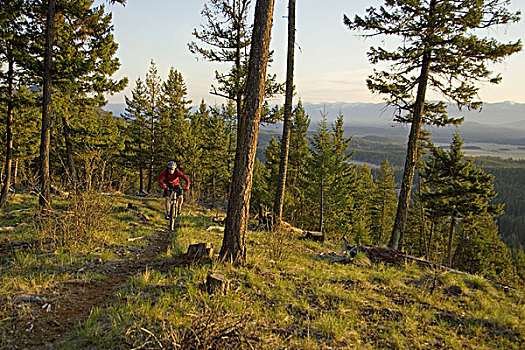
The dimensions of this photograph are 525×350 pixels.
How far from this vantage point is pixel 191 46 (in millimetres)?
14789

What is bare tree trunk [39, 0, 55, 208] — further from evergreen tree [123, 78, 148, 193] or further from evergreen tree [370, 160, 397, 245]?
evergreen tree [370, 160, 397, 245]

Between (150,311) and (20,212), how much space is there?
11.3 meters

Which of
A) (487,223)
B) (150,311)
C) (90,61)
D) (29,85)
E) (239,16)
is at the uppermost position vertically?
(239,16)

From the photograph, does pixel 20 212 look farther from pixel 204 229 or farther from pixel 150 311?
pixel 150 311

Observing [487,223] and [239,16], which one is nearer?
[239,16]

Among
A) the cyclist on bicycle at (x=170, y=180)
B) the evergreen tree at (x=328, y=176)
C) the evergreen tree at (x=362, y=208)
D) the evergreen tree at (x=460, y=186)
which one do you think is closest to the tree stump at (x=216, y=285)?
the cyclist on bicycle at (x=170, y=180)

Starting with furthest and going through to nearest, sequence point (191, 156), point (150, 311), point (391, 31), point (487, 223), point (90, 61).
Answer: point (487, 223) < point (191, 156) < point (90, 61) < point (391, 31) < point (150, 311)

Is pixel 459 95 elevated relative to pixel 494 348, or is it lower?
elevated

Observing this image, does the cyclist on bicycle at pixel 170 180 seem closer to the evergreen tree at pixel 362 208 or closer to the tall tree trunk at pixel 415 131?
the tall tree trunk at pixel 415 131

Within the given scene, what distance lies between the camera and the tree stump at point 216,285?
15.4 ft

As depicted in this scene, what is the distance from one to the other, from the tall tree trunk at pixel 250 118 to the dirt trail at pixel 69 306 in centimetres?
230

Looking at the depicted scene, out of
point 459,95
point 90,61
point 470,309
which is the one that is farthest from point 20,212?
point 459,95

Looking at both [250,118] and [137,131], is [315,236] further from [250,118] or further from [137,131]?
[137,131]

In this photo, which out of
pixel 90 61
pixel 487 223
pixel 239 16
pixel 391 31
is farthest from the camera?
pixel 487 223
